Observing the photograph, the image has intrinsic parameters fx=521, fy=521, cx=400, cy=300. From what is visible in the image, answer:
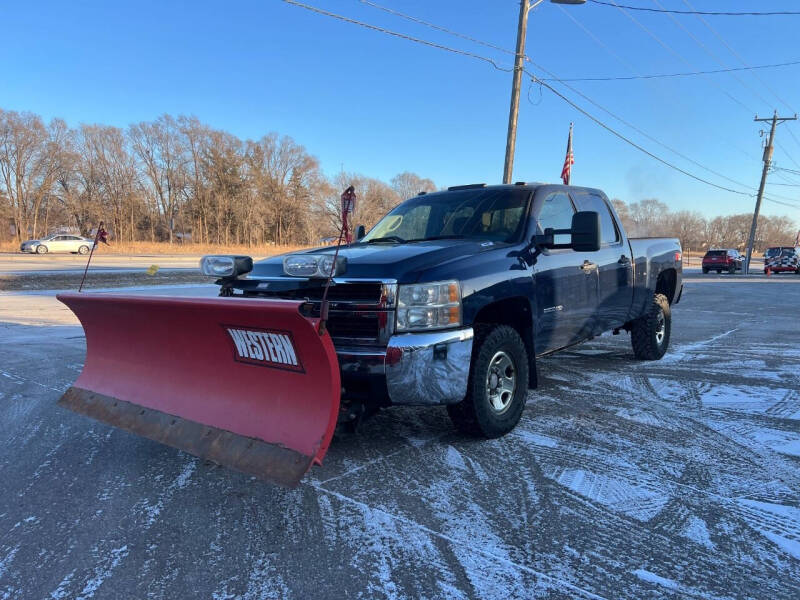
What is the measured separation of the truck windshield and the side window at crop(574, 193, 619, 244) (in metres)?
1.01

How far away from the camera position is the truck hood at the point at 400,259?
10.4 feet

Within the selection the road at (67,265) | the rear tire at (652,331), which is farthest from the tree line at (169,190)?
the rear tire at (652,331)

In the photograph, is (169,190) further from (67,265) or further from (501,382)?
(501,382)

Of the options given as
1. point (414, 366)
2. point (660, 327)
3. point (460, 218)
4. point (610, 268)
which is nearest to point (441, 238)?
point (460, 218)

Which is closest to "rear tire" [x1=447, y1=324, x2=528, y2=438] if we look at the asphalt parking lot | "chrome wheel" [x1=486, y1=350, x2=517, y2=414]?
"chrome wheel" [x1=486, y1=350, x2=517, y2=414]

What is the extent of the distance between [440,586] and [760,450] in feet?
8.78

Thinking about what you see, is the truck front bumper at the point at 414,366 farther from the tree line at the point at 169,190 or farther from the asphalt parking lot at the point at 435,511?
the tree line at the point at 169,190

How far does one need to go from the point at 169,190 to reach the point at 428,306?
238ft

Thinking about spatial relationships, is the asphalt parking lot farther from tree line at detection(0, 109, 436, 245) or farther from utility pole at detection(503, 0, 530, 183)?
tree line at detection(0, 109, 436, 245)

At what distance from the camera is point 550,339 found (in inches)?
169

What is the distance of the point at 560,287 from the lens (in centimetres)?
430

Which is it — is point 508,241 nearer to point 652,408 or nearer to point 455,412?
point 455,412

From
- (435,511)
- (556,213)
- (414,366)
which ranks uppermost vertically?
(556,213)

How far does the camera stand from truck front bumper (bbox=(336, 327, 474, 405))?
2988 millimetres
